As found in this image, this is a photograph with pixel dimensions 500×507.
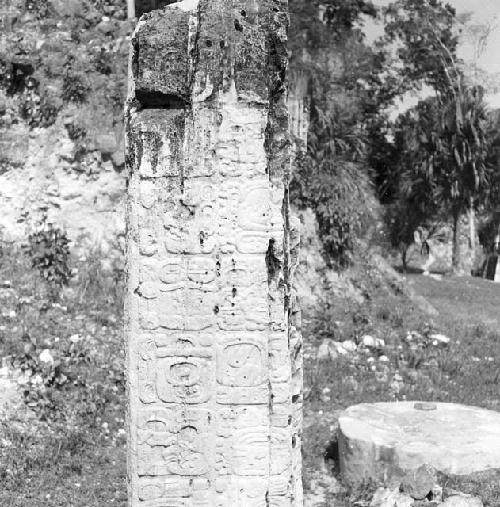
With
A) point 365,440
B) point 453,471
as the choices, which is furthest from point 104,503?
point 453,471

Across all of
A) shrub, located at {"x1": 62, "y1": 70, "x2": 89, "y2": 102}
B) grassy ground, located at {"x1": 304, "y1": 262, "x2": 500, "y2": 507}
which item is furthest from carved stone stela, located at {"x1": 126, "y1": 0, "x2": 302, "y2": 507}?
shrub, located at {"x1": 62, "y1": 70, "x2": 89, "y2": 102}

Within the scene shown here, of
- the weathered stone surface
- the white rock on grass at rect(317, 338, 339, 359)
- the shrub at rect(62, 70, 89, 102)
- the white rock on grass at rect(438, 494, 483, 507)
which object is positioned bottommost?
the white rock on grass at rect(438, 494, 483, 507)

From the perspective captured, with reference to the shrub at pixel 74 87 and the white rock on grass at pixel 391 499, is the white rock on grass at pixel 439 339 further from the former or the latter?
the shrub at pixel 74 87

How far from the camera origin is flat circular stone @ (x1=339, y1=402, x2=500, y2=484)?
212 inches

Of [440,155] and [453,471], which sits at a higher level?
[440,155]

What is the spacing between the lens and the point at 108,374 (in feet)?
22.2

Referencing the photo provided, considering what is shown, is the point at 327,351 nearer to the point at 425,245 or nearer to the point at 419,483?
the point at 419,483

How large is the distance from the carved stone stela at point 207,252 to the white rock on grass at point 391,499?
166 cm

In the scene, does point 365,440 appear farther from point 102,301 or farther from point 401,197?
point 401,197

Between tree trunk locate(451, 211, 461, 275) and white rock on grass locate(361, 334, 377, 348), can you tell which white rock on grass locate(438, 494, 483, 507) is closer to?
white rock on grass locate(361, 334, 377, 348)

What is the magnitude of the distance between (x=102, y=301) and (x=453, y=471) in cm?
401

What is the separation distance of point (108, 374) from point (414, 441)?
260 centimetres

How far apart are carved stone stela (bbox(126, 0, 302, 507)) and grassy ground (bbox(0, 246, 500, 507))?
1.83m

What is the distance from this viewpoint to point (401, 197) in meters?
21.8
